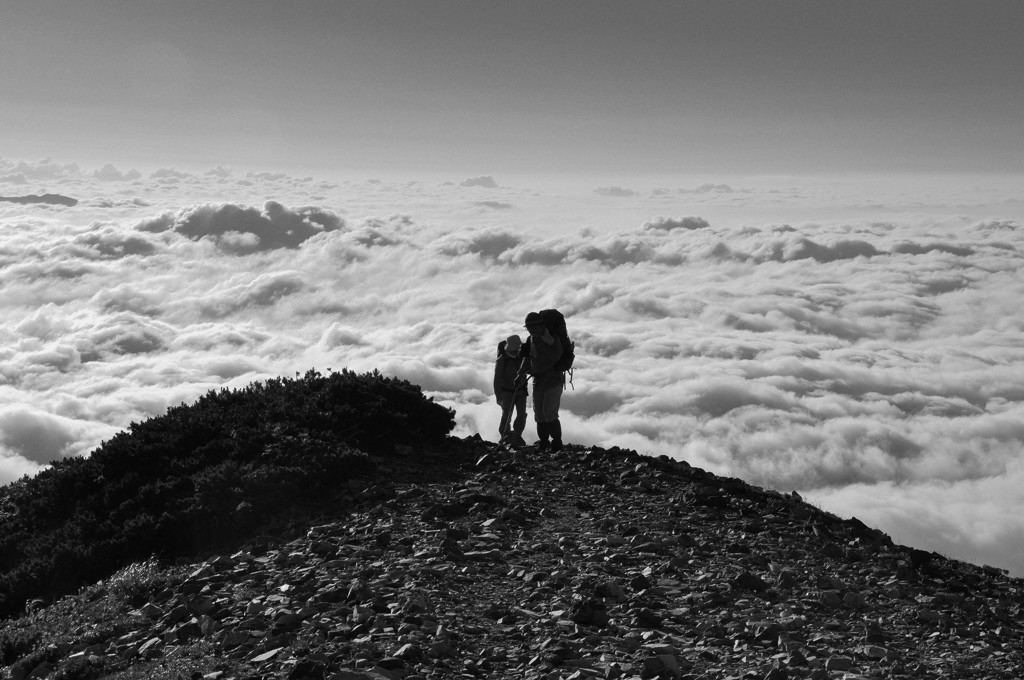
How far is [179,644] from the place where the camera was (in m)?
6.85

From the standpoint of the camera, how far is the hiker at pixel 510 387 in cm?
1562

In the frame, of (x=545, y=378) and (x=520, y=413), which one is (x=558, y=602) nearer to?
(x=545, y=378)

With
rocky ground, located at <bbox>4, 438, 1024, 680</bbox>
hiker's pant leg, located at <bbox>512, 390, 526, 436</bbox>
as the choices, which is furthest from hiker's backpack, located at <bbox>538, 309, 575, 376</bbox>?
rocky ground, located at <bbox>4, 438, 1024, 680</bbox>

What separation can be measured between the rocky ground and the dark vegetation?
83cm

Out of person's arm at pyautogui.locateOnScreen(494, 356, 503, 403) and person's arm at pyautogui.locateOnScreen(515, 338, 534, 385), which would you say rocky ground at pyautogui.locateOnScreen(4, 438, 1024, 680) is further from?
person's arm at pyautogui.locateOnScreen(494, 356, 503, 403)

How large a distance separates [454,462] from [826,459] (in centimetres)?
15663

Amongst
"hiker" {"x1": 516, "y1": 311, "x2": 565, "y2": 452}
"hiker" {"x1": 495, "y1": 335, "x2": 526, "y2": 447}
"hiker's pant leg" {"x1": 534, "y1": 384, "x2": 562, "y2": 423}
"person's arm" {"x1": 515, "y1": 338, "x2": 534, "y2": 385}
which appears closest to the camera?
"hiker" {"x1": 516, "y1": 311, "x2": 565, "y2": 452}

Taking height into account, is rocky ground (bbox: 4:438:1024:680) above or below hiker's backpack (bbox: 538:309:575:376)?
below

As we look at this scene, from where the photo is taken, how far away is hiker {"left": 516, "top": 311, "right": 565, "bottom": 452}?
46.5 ft

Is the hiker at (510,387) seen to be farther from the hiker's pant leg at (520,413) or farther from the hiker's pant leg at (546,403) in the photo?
the hiker's pant leg at (546,403)

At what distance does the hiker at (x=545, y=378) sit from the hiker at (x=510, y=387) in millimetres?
927

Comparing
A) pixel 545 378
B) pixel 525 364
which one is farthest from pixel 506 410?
pixel 545 378

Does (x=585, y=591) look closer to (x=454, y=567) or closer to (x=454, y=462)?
(x=454, y=567)

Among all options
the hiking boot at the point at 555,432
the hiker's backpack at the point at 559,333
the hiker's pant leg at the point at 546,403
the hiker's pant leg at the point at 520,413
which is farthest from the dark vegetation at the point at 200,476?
the hiker's backpack at the point at 559,333
